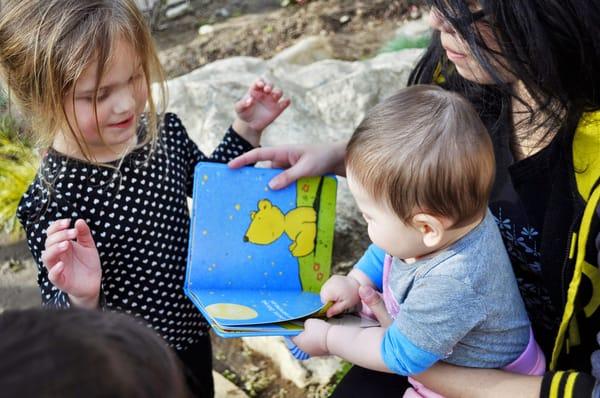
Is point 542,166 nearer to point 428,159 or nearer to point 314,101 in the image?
point 428,159

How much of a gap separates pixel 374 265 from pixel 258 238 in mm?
249

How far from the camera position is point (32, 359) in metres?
0.61

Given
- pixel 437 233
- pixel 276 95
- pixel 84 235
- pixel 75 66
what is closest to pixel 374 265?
pixel 437 233

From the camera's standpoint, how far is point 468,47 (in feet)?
3.93

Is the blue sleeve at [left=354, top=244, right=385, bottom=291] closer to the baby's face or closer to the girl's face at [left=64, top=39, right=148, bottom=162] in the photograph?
the baby's face

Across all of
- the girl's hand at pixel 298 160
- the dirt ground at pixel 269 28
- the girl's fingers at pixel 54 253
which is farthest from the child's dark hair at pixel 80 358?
the dirt ground at pixel 269 28

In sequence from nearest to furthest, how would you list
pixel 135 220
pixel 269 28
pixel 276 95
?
1. pixel 135 220
2. pixel 276 95
3. pixel 269 28

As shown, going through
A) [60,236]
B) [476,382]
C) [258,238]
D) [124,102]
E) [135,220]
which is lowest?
[476,382]

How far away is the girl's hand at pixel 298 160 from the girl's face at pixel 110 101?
0.79 feet

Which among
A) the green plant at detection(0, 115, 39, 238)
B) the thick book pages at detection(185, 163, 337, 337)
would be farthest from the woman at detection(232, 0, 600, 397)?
the green plant at detection(0, 115, 39, 238)

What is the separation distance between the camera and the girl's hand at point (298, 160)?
1.48 meters

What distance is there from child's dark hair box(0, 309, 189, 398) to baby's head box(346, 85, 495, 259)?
1.74 ft

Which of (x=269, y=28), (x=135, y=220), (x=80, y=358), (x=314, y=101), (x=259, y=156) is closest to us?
(x=80, y=358)

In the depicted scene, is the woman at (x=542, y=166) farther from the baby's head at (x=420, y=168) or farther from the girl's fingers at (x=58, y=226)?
the girl's fingers at (x=58, y=226)
